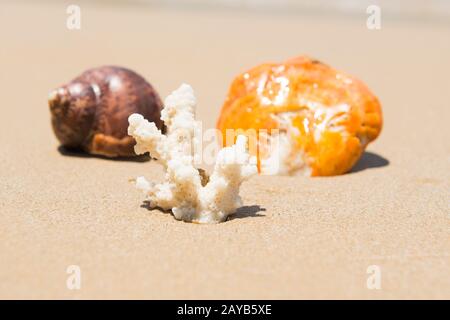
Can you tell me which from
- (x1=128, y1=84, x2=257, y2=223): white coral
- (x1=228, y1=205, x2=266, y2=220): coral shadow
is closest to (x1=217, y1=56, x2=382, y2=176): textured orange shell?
(x1=228, y1=205, x2=266, y2=220): coral shadow

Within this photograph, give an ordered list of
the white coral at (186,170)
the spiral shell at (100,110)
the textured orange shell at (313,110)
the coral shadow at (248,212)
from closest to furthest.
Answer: the white coral at (186,170) < the coral shadow at (248,212) < the textured orange shell at (313,110) < the spiral shell at (100,110)

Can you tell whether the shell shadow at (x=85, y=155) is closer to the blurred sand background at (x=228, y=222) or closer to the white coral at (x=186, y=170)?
the blurred sand background at (x=228, y=222)

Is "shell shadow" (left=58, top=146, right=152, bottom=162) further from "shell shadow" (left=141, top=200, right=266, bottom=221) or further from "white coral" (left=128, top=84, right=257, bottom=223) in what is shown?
"white coral" (left=128, top=84, right=257, bottom=223)

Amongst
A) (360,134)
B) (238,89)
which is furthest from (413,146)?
(238,89)

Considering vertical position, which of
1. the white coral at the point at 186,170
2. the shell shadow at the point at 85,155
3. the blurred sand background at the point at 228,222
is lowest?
the blurred sand background at the point at 228,222

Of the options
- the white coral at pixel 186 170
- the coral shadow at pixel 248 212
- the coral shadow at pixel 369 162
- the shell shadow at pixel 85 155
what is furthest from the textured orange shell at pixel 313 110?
the white coral at pixel 186 170
